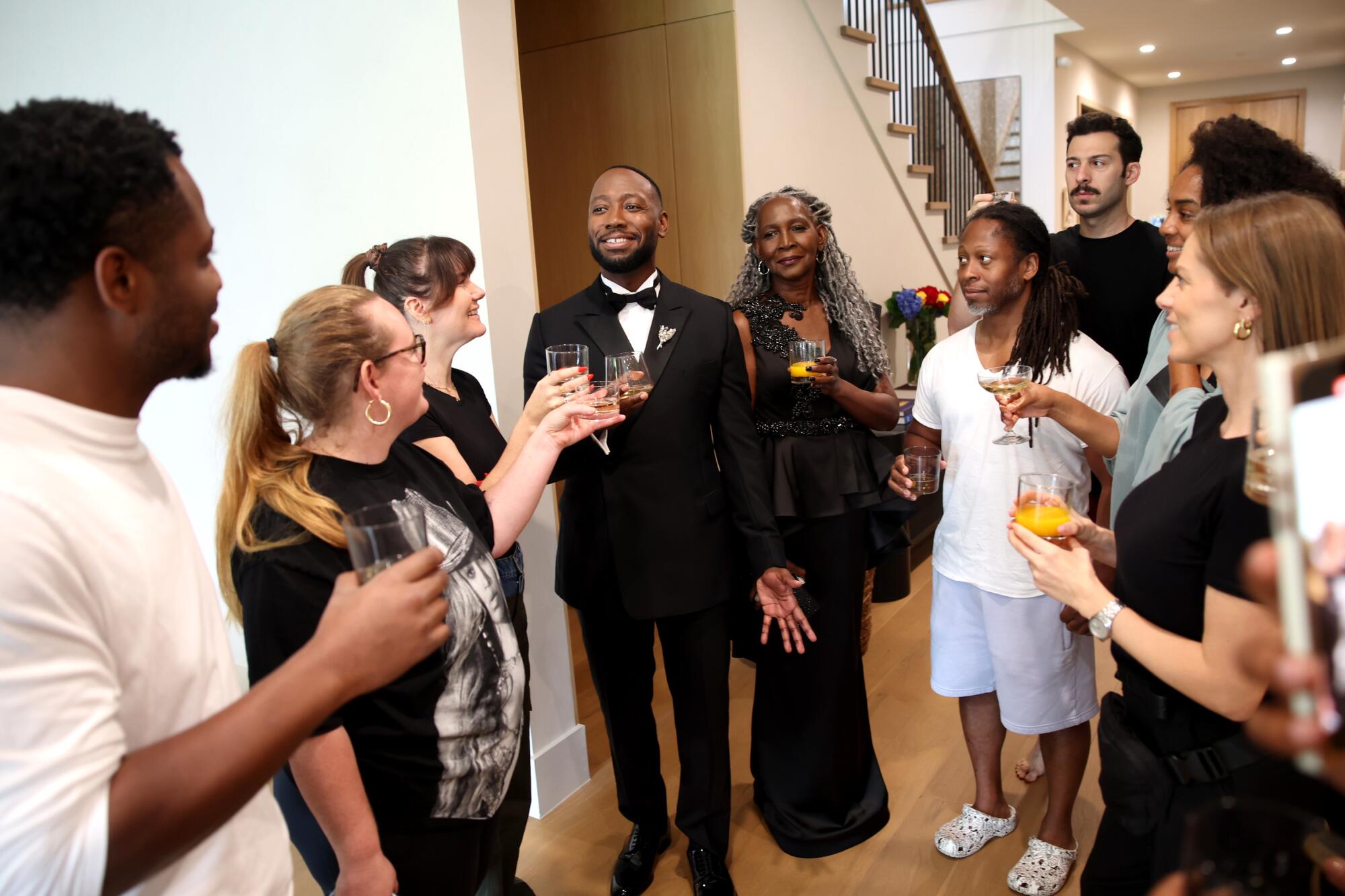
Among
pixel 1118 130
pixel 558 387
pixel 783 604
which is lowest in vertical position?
pixel 783 604

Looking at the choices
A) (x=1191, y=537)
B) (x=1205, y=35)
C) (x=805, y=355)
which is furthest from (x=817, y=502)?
(x=1205, y=35)

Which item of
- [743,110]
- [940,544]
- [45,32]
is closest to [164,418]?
[45,32]

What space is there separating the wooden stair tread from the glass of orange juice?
4096mm

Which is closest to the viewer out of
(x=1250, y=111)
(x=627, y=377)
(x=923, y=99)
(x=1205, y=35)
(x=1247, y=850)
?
(x=1247, y=850)

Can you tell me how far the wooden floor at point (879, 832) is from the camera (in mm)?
2369

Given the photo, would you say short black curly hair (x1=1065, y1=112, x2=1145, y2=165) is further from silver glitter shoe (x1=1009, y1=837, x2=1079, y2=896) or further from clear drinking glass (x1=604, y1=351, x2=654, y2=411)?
silver glitter shoe (x1=1009, y1=837, x2=1079, y2=896)

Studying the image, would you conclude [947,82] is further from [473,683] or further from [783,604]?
[473,683]

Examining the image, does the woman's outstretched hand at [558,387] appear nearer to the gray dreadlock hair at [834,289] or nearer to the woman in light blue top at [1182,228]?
the gray dreadlock hair at [834,289]

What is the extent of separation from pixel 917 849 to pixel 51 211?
8.09 ft

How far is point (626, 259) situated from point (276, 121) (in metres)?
1.44

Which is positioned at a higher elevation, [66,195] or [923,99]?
[923,99]

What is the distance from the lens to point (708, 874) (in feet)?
7.55

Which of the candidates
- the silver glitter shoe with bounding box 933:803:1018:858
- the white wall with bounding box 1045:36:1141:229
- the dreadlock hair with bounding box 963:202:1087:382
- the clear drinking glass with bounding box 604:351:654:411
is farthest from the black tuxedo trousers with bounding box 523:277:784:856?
the white wall with bounding box 1045:36:1141:229

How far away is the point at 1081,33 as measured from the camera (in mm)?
8742
